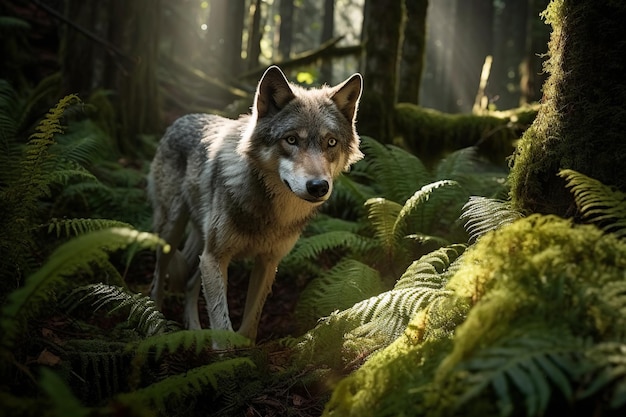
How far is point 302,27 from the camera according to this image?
51281mm

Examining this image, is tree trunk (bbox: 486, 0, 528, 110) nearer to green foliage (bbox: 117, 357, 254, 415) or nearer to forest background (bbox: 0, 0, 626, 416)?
forest background (bbox: 0, 0, 626, 416)

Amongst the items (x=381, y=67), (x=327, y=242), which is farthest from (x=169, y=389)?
(x=381, y=67)

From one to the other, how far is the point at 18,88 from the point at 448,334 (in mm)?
11267

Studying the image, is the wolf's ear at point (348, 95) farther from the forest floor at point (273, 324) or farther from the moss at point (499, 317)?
the moss at point (499, 317)

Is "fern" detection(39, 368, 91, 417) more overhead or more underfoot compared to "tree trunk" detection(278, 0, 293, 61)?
more underfoot

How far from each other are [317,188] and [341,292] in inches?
40.1

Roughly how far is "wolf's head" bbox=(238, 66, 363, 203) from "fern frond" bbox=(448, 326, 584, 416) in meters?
2.64

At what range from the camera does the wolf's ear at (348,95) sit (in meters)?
4.88

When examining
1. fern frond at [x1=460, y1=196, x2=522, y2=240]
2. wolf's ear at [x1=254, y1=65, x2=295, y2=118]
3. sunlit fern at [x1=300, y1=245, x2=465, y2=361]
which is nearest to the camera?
sunlit fern at [x1=300, y1=245, x2=465, y2=361]

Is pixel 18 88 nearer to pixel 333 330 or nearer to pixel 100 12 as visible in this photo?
pixel 100 12

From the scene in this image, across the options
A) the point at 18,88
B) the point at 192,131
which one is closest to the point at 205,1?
the point at 18,88

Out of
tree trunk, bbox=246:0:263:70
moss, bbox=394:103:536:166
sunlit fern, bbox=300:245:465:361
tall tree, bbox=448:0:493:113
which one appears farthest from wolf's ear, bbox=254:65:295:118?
tall tree, bbox=448:0:493:113

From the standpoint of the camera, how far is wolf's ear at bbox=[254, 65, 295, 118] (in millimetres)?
4621

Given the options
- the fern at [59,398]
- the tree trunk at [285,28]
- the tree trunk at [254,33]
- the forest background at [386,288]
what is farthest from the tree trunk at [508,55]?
the fern at [59,398]
